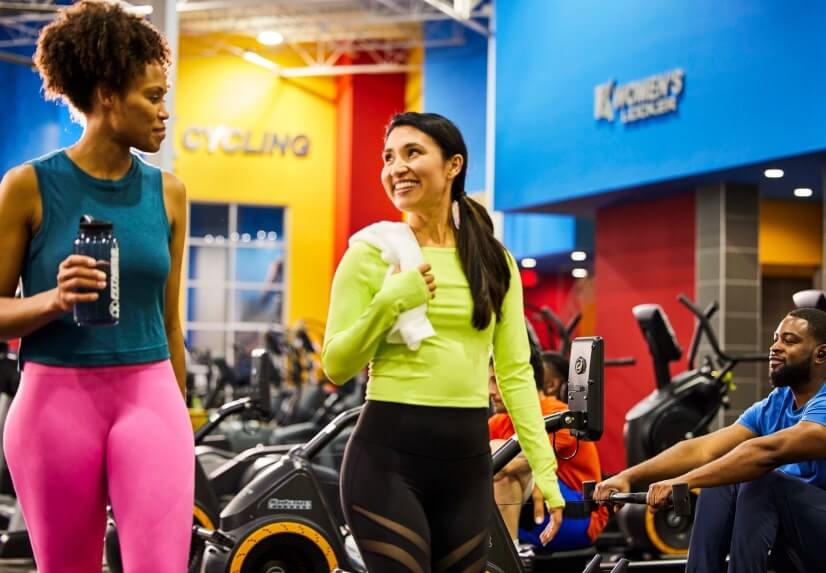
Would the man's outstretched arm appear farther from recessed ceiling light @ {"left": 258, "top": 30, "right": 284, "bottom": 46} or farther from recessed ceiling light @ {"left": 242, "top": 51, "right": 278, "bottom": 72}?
recessed ceiling light @ {"left": 242, "top": 51, "right": 278, "bottom": 72}

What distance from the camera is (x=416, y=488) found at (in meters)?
2.26

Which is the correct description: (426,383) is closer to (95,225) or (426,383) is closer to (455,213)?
(455,213)

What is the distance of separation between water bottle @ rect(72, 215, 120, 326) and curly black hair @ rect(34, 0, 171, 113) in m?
0.32

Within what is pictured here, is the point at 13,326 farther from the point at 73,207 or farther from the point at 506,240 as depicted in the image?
the point at 506,240

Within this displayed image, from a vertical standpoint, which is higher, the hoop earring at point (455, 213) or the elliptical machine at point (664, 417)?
the hoop earring at point (455, 213)

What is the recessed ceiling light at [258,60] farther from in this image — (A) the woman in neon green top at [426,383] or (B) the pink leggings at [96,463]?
(B) the pink leggings at [96,463]

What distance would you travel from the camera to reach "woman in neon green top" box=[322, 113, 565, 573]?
2.22m

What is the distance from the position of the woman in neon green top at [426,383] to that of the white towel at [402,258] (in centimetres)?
2

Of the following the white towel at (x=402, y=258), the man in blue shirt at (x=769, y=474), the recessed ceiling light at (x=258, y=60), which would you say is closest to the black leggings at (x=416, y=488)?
the white towel at (x=402, y=258)

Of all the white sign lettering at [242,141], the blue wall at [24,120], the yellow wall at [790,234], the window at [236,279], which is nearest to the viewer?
the blue wall at [24,120]

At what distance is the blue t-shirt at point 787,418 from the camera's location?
3.57 metres

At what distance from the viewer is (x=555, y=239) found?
13539 millimetres

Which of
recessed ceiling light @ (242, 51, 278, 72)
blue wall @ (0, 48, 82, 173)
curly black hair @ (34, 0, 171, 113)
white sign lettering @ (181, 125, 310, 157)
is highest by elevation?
recessed ceiling light @ (242, 51, 278, 72)

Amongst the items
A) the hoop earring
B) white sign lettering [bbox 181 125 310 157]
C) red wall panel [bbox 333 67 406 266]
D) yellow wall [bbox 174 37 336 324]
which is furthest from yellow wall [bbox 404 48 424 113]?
the hoop earring
